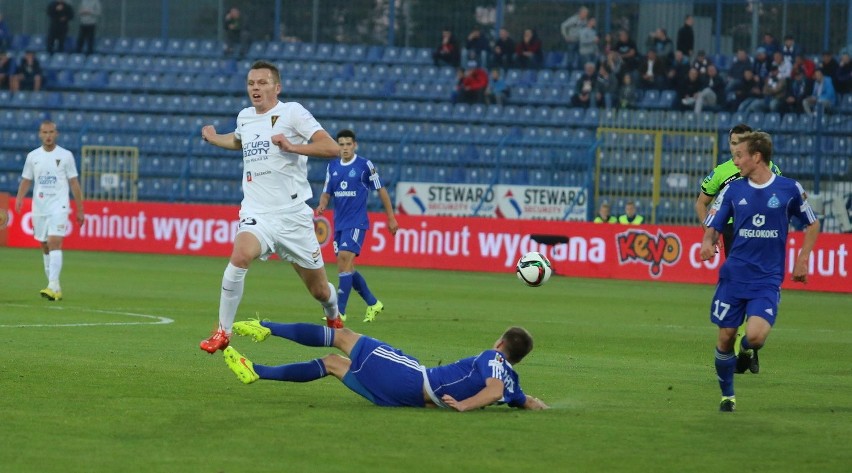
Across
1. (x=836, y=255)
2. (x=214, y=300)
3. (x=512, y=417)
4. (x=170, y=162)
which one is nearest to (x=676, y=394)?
(x=512, y=417)

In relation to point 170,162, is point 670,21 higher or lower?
higher

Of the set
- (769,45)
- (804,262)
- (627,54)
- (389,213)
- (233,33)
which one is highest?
(233,33)

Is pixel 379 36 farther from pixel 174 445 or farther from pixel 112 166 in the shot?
pixel 174 445

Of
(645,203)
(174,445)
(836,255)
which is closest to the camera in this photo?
(174,445)

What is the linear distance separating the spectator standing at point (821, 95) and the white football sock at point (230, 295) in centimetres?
2392

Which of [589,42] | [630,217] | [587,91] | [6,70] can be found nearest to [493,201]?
[630,217]

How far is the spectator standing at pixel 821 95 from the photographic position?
106 ft

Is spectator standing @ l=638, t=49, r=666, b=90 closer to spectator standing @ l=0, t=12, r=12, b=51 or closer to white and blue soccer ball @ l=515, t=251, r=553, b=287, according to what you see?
spectator standing @ l=0, t=12, r=12, b=51

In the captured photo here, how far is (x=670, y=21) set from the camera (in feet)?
120

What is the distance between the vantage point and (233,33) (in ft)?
129

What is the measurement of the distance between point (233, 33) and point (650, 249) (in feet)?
53.7

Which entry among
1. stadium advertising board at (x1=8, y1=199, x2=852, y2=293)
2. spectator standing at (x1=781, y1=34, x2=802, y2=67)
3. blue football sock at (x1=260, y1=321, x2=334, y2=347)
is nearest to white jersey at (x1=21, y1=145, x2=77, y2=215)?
stadium advertising board at (x1=8, y1=199, x2=852, y2=293)

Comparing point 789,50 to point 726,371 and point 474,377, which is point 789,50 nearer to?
point 726,371

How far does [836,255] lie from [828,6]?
11.3m
